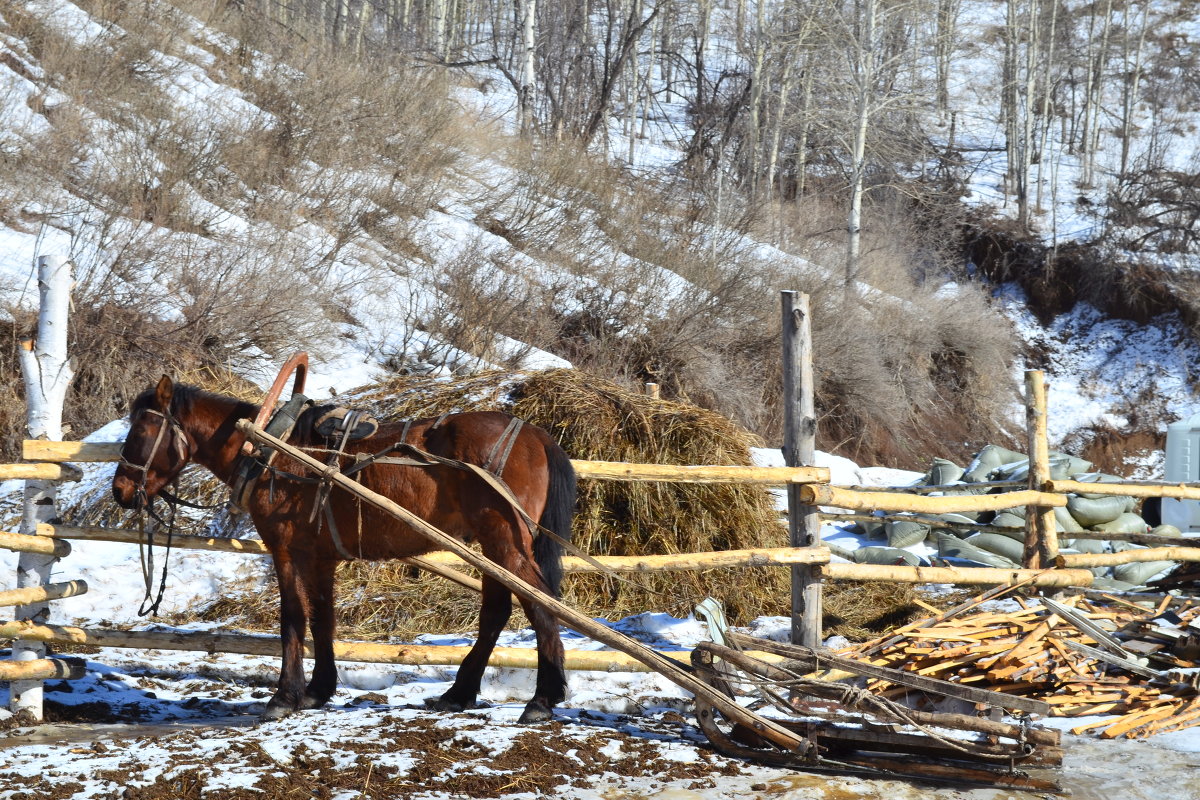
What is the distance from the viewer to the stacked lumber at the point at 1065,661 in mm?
5094

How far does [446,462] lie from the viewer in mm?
4707

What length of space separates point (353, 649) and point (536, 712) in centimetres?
116

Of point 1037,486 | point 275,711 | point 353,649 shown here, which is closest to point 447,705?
point 353,649

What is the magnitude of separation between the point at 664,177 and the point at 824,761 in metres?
22.2

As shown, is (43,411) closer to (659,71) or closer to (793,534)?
(793,534)

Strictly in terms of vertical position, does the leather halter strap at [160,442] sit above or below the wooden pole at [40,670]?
above

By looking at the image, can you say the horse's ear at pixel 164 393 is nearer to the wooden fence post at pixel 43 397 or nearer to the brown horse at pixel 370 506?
the brown horse at pixel 370 506

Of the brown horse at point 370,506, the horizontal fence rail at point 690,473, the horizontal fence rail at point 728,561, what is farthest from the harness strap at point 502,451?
the horizontal fence rail at point 728,561

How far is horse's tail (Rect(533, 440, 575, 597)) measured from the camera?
4.89m

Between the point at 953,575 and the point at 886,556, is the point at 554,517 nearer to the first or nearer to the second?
the point at 953,575

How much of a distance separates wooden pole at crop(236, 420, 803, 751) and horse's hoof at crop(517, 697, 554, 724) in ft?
1.68

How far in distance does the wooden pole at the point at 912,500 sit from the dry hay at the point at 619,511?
1.26m

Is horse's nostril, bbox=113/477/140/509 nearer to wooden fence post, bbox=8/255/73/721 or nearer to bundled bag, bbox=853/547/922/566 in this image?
wooden fence post, bbox=8/255/73/721

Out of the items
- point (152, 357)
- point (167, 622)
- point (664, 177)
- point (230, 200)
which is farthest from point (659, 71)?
point (167, 622)
